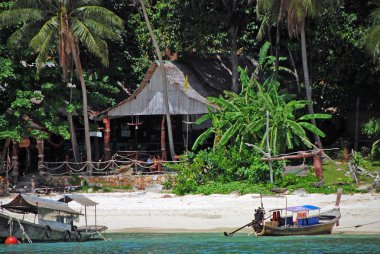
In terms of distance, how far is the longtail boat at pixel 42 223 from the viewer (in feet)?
111

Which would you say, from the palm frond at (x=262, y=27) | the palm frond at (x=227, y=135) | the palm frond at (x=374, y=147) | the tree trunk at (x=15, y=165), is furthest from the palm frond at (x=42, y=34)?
the palm frond at (x=374, y=147)

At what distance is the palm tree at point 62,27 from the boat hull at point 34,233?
408 inches

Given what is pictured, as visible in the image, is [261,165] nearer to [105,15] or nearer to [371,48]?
[371,48]

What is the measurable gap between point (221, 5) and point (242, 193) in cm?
1281

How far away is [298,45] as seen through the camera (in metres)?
47.8

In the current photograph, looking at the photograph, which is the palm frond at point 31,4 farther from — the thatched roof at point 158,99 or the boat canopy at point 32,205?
the boat canopy at point 32,205

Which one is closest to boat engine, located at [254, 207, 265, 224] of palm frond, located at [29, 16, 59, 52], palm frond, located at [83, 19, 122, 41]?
A: palm frond, located at [83, 19, 122, 41]

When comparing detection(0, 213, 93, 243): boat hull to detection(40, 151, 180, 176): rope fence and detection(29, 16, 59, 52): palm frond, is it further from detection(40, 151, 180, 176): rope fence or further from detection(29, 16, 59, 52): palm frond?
detection(29, 16, 59, 52): palm frond

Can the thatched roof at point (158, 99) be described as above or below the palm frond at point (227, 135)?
above

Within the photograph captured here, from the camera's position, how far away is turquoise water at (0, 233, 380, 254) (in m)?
31.9

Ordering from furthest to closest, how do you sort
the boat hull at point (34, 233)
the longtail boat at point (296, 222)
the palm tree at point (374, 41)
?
the palm tree at point (374, 41) → the longtail boat at point (296, 222) → the boat hull at point (34, 233)

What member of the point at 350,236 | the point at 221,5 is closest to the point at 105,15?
the point at 221,5

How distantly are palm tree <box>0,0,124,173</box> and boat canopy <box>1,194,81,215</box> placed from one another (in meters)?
9.66

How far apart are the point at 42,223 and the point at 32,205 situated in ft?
3.58
